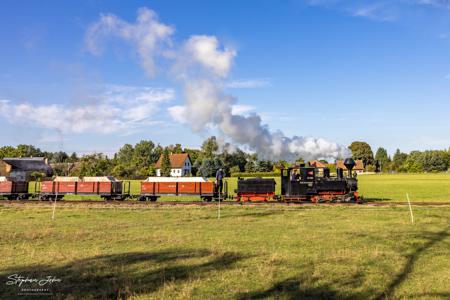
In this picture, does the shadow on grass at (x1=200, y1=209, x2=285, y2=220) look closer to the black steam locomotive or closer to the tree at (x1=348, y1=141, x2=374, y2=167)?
the black steam locomotive

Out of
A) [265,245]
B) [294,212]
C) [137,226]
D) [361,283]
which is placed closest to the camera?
[361,283]

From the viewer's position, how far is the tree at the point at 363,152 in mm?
171750

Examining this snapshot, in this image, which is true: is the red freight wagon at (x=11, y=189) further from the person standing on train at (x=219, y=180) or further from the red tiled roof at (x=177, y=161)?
the red tiled roof at (x=177, y=161)

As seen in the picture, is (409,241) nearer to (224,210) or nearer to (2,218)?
(224,210)

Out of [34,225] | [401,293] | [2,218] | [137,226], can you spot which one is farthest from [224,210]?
[401,293]

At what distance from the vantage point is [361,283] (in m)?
9.71

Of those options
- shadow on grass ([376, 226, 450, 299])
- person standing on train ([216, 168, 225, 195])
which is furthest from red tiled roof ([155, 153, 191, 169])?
shadow on grass ([376, 226, 450, 299])

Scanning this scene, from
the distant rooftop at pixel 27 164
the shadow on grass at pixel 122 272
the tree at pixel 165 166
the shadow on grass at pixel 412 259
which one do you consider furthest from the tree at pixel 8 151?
the shadow on grass at pixel 412 259

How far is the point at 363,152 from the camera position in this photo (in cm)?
17400

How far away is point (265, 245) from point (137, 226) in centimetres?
845

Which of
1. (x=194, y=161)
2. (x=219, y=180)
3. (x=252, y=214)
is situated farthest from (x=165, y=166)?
(x=252, y=214)
